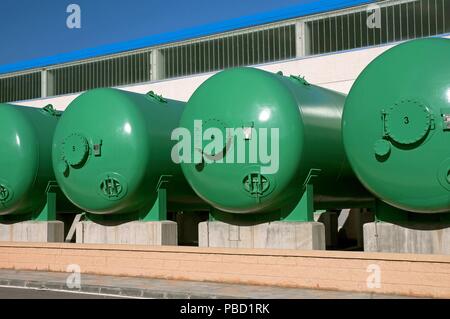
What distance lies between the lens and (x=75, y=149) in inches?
500

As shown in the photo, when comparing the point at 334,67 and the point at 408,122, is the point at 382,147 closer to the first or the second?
the point at 408,122

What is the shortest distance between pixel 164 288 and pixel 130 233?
119 inches

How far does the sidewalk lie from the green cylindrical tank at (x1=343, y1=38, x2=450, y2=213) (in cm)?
151

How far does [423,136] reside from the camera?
29.5ft

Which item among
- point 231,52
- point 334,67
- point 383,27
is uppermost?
point 231,52

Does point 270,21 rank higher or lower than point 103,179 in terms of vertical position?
higher

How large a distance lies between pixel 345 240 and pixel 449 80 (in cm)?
848

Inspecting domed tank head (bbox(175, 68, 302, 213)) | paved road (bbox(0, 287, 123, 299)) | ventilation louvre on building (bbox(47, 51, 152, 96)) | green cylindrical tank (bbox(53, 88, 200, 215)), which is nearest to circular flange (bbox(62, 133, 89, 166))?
green cylindrical tank (bbox(53, 88, 200, 215))

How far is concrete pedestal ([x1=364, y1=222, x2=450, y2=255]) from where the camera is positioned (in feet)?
30.7

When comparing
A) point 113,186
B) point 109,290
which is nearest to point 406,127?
point 109,290

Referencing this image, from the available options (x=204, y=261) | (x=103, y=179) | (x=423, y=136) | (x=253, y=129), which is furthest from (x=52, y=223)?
(x=423, y=136)
